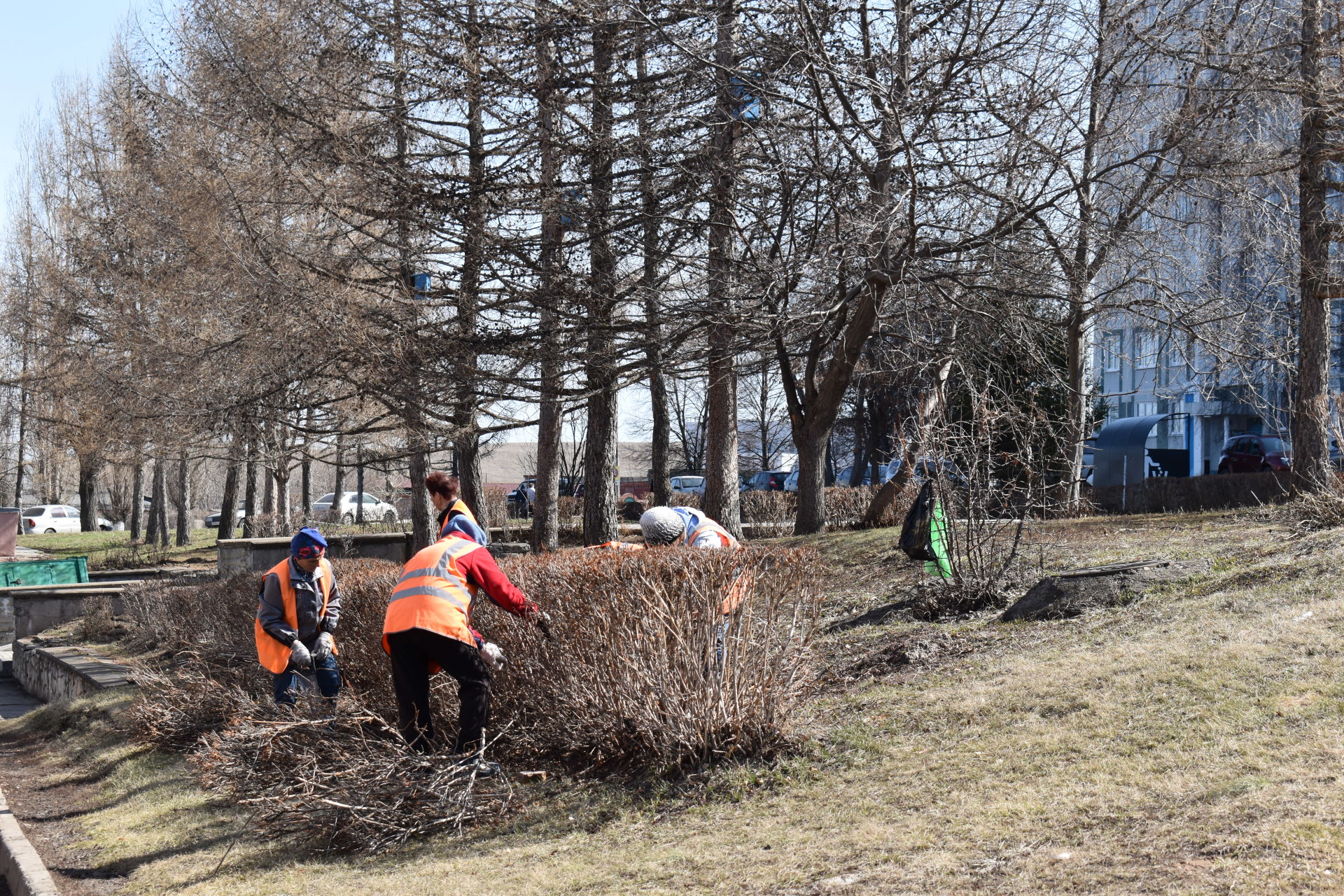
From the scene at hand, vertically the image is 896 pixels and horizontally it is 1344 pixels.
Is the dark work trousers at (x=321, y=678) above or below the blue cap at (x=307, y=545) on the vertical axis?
below

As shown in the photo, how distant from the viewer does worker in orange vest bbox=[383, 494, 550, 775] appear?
5.84 metres

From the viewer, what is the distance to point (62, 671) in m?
13.1

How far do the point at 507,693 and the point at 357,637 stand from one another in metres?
2.15

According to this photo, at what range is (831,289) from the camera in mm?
12625

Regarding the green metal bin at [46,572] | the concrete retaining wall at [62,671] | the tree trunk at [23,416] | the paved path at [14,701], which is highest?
the tree trunk at [23,416]

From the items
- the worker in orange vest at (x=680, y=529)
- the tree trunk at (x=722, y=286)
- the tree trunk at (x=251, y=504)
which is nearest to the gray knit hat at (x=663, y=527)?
the worker in orange vest at (x=680, y=529)

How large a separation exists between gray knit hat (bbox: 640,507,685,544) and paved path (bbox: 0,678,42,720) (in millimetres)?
9138

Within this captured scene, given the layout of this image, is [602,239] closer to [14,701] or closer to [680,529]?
[680,529]

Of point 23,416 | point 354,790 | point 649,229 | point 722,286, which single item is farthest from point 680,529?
point 23,416

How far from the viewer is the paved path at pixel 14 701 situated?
13.2 metres

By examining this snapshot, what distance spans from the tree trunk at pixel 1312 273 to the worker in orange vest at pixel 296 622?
9451 mm

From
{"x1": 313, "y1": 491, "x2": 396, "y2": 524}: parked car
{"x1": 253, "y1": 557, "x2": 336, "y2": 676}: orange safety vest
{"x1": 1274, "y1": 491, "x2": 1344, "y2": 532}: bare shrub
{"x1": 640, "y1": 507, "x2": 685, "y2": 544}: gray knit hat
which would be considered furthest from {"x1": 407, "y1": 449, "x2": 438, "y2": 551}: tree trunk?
{"x1": 1274, "y1": 491, "x2": 1344, "y2": 532}: bare shrub

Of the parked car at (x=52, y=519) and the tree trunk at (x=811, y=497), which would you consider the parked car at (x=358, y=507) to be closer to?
the parked car at (x=52, y=519)

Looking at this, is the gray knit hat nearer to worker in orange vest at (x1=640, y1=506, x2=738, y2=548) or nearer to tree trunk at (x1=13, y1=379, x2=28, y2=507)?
worker in orange vest at (x1=640, y1=506, x2=738, y2=548)
